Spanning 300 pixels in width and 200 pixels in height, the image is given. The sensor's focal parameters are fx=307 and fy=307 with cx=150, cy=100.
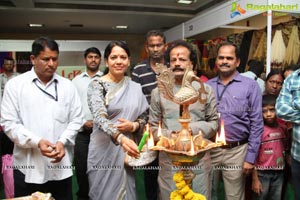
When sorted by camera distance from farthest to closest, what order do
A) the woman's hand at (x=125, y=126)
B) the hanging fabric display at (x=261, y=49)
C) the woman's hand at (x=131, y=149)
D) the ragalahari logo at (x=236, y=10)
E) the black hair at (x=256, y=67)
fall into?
the hanging fabric display at (x=261, y=49), the black hair at (x=256, y=67), the ragalahari logo at (x=236, y=10), the woman's hand at (x=125, y=126), the woman's hand at (x=131, y=149)

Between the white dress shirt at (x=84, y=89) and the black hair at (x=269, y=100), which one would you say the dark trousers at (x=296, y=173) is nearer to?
the black hair at (x=269, y=100)

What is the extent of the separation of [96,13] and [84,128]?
14.7ft

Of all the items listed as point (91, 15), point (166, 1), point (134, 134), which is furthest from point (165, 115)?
point (91, 15)

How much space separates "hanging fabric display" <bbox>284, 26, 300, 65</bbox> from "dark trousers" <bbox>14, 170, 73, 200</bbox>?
2.22 meters

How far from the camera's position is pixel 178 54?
146 centimetres

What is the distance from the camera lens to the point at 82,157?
2693 millimetres

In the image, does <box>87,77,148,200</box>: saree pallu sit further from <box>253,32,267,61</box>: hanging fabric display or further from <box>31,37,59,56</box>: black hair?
<box>253,32,267,61</box>: hanging fabric display

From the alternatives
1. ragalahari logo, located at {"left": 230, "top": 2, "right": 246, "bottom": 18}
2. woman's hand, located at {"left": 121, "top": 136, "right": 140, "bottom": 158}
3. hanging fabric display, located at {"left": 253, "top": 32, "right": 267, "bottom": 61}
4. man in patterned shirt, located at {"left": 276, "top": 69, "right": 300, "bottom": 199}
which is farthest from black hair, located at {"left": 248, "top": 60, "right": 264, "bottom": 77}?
woman's hand, located at {"left": 121, "top": 136, "right": 140, "bottom": 158}

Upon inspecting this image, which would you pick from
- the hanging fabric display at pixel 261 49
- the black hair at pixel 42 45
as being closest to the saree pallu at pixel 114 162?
the black hair at pixel 42 45

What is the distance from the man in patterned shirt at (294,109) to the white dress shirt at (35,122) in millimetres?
1218

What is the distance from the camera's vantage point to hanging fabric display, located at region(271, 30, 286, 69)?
108 inches

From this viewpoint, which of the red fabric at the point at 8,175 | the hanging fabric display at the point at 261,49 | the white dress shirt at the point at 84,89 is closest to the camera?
the red fabric at the point at 8,175

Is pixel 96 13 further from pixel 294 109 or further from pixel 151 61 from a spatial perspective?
pixel 294 109

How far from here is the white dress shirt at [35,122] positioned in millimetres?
1584
